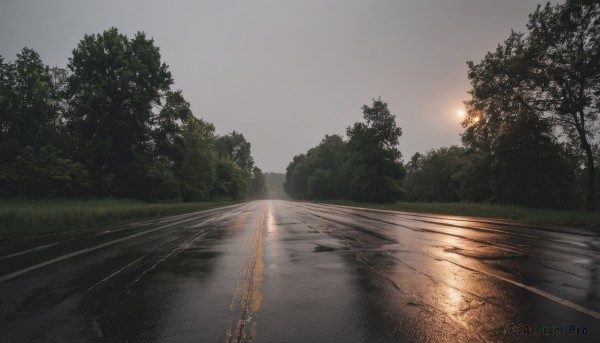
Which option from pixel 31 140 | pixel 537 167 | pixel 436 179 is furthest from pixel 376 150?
pixel 31 140

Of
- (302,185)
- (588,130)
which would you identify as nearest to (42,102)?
(588,130)

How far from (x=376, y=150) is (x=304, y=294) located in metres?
62.0

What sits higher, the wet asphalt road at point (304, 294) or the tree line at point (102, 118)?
the tree line at point (102, 118)

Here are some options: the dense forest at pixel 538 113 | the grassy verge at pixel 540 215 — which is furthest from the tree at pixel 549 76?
the grassy verge at pixel 540 215

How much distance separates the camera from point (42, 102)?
151 feet

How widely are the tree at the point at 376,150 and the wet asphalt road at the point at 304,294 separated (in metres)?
55.2

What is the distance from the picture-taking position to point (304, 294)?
5.32m

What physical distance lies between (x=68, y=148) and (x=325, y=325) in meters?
49.5

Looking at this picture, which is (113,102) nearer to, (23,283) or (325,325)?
(23,283)

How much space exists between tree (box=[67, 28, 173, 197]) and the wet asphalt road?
3692cm

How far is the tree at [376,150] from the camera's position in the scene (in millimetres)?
64750

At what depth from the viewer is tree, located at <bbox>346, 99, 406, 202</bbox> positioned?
64.8m

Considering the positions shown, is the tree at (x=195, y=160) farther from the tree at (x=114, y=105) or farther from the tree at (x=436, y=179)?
the tree at (x=436, y=179)

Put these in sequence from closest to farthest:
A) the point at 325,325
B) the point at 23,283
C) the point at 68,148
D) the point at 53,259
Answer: the point at 325,325 < the point at 23,283 < the point at 53,259 < the point at 68,148
